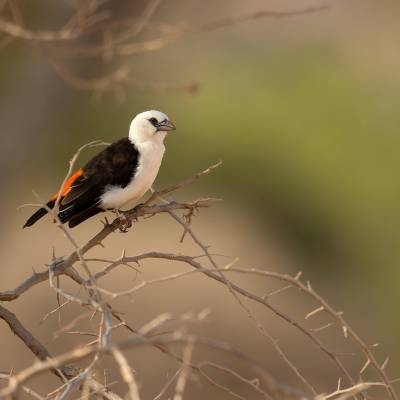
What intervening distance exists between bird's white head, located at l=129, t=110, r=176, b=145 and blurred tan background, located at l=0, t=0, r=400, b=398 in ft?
13.7

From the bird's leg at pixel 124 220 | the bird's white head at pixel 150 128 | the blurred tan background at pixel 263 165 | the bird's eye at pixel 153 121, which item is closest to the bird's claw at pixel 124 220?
the bird's leg at pixel 124 220

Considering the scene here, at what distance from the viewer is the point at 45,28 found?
7.78 meters

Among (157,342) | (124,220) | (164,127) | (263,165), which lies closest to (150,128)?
(164,127)

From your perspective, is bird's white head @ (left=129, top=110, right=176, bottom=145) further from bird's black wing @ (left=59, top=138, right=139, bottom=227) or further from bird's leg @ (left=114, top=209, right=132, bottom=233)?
bird's leg @ (left=114, top=209, right=132, bottom=233)

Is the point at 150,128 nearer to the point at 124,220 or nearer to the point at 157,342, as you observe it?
the point at 124,220

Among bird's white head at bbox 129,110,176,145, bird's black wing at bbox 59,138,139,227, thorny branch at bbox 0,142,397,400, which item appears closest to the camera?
thorny branch at bbox 0,142,397,400

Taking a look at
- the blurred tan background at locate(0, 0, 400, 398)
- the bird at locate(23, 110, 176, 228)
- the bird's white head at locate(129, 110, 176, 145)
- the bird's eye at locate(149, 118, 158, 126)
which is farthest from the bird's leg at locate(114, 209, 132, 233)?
the blurred tan background at locate(0, 0, 400, 398)

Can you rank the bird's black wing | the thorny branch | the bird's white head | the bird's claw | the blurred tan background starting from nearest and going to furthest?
the thorny branch, the bird's claw, the bird's black wing, the bird's white head, the blurred tan background

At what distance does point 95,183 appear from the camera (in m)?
3.71

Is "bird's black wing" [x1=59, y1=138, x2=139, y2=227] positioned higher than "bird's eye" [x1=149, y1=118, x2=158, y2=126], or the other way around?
"bird's eye" [x1=149, y1=118, x2=158, y2=126]

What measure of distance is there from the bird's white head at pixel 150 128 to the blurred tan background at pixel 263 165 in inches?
165

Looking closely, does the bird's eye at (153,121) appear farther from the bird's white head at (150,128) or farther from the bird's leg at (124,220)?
the bird's leg at (124,220)

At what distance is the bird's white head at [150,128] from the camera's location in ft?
12.9

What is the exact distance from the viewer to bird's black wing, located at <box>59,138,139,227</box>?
144 inches
